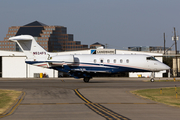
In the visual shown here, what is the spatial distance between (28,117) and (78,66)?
27.2 metres

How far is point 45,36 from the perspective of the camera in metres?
182

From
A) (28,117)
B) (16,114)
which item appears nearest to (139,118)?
(28,117)

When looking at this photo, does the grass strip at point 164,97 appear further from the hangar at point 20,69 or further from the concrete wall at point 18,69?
the concrete wall at point 18,69

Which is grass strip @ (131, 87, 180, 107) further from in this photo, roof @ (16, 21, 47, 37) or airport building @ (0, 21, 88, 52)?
roof @ (16, 21, 47, 37)

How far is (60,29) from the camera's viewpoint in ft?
639

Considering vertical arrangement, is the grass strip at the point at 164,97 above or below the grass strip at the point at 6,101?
below

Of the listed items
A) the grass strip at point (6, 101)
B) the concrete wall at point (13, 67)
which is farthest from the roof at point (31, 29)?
the grass strip at point (6, 101)

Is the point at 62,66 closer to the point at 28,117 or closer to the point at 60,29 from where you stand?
the point at 28,117

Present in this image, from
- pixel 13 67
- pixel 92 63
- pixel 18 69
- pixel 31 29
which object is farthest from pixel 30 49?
pixel 31 29

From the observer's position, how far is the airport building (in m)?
179

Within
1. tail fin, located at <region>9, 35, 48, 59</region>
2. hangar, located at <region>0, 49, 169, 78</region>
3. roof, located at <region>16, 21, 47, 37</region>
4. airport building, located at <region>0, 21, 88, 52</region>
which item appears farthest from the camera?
airport building, located at <region>0, 21, 88, 52</region>

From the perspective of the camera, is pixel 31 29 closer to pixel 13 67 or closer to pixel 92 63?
pixel 13 67

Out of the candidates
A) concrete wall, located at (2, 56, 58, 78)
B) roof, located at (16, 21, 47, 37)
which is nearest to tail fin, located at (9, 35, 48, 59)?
concrete wall, located at (2, 56, 58, 78)

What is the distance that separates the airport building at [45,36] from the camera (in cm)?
17859
